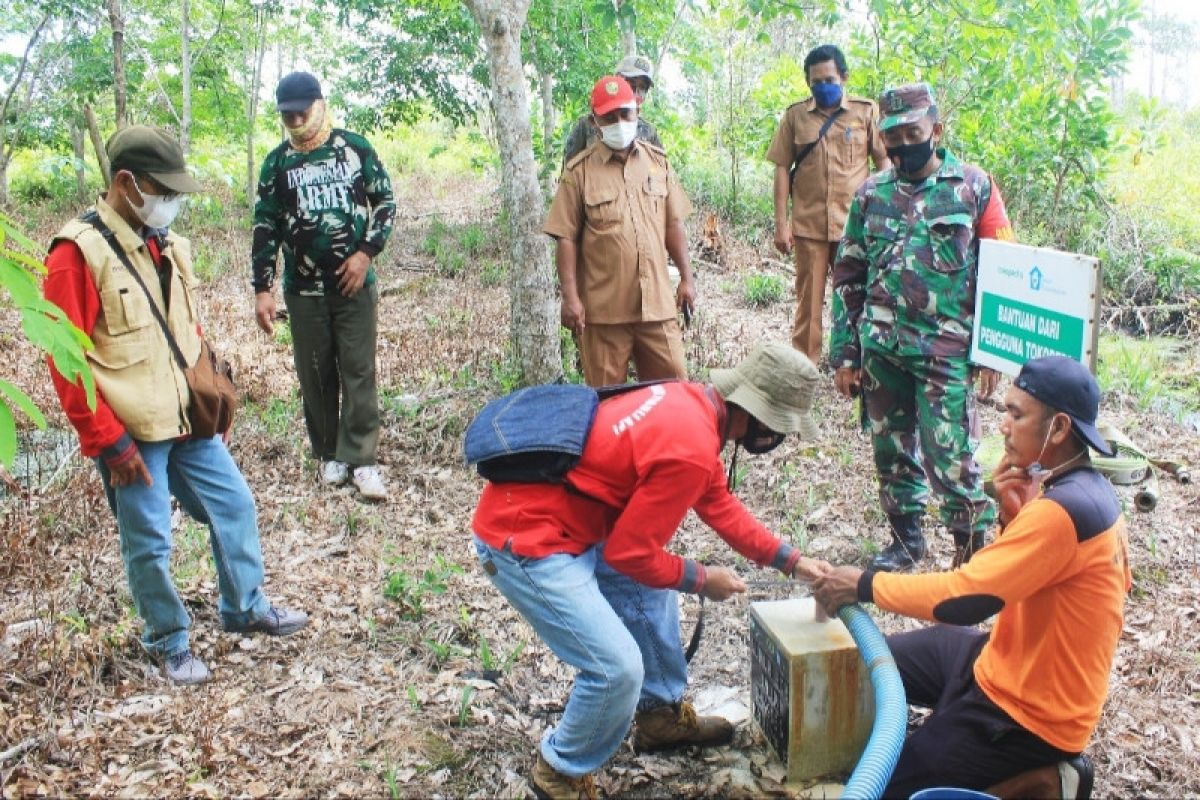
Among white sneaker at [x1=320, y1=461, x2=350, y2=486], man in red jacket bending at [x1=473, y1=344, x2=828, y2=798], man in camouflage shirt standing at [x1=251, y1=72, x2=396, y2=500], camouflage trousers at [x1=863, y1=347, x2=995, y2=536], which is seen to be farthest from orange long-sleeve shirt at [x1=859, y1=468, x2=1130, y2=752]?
white sneaker at [x1=320, y1=461, x2=350, y2=486]

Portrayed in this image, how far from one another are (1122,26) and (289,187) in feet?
25.1

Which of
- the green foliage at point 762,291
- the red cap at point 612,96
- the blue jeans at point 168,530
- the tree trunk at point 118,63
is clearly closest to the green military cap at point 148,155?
the blue jeans at point 168,530

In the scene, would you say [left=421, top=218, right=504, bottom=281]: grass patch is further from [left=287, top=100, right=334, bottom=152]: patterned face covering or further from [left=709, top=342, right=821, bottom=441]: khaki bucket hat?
[left=709, top=342, right=821, bottom=441]: khaki bucket hat

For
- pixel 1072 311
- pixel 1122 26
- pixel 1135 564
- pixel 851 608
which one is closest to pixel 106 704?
pixel 851 608

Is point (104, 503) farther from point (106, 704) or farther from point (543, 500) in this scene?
point (543, 500)

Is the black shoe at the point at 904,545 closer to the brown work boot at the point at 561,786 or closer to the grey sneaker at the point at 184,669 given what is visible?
the brown work boot at the point at 561,786

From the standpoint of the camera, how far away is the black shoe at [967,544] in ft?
13.8

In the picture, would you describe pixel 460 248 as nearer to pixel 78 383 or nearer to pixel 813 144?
pixel 813 144

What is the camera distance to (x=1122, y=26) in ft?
27.8

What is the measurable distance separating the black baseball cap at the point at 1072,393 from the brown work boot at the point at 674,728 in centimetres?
160

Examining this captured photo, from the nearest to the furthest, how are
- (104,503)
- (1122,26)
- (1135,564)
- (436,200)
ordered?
(1135,564), (104,503), (1122,26), (436,200)

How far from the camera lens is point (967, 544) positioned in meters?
4.25

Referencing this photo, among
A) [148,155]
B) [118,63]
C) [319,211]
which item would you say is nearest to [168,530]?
[148,155]

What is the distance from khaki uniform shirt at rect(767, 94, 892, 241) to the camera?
245 inches
